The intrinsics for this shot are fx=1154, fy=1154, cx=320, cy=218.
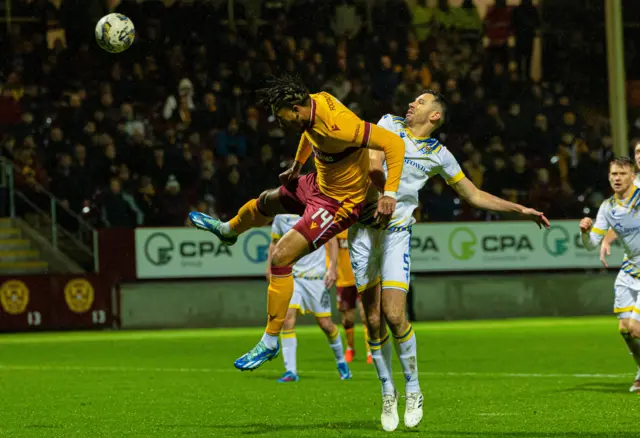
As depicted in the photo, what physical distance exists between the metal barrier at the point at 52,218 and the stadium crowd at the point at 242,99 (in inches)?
8.9

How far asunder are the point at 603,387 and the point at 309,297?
404cm

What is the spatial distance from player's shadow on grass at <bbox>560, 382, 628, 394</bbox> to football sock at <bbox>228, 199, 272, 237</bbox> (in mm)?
4372

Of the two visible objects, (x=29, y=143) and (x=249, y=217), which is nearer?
(x=249, y=217)

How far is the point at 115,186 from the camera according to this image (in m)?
22.7

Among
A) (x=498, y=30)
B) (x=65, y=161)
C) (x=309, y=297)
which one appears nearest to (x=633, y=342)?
(x=309, y=297)

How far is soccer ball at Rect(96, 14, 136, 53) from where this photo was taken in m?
14.4

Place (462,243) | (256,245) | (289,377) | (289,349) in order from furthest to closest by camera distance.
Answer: (462,243)
(256,245)
(289,349)
(289,377)

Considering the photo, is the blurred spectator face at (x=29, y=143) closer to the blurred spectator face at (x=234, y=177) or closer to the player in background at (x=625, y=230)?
the blurred spectator face at (x=234, y=177)

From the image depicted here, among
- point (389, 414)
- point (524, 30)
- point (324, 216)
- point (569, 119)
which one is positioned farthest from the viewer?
point (524, 30)

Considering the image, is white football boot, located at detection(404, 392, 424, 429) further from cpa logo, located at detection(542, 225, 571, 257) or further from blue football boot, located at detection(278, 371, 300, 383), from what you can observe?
cpa logo, located at detection(542, 225, 571, 257)

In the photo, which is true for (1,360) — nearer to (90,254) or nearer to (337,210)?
(90,254)

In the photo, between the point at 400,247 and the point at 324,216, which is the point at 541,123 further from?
the point at 324,216

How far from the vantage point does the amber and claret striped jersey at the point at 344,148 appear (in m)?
8.52

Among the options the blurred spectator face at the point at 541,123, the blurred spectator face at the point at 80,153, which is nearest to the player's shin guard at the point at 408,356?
the blurred spectator face at the point at 80,153
